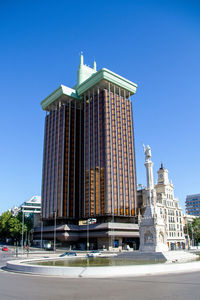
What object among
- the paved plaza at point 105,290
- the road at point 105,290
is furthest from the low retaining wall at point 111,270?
the paved plaza at point 105,290

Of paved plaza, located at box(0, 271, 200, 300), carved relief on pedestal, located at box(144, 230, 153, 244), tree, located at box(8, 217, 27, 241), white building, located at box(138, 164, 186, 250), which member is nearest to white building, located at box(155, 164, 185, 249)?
white building, located at box(138, 164, 186, 250)

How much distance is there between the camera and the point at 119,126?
114 meters

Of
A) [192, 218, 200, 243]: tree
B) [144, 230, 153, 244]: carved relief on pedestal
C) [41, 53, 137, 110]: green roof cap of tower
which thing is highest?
[41, 53, 137, 110]: green roof cap of tower

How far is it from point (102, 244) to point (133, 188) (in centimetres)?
2603

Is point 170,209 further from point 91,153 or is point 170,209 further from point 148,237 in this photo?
point 148,237

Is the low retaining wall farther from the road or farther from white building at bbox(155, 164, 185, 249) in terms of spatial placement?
white building at bbox(155, 164, 185, 249)

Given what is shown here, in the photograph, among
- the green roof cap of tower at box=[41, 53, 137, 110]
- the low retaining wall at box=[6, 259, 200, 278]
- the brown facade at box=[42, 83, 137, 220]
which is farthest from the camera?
the green roof cap of tower at box=[41, 53, 137, 110]

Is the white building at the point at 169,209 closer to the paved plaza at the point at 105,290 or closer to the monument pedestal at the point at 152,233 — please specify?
the monument pedestal at the point at 152,233

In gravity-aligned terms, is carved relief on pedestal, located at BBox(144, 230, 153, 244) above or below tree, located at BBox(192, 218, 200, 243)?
above

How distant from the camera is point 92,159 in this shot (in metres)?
111

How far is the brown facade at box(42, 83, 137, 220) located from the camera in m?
105

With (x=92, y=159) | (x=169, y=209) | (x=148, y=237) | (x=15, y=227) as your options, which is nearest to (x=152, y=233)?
(x=148, y=237)

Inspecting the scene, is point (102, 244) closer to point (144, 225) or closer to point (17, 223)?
point (17, 223)

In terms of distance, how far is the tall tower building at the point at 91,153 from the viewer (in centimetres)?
10500
